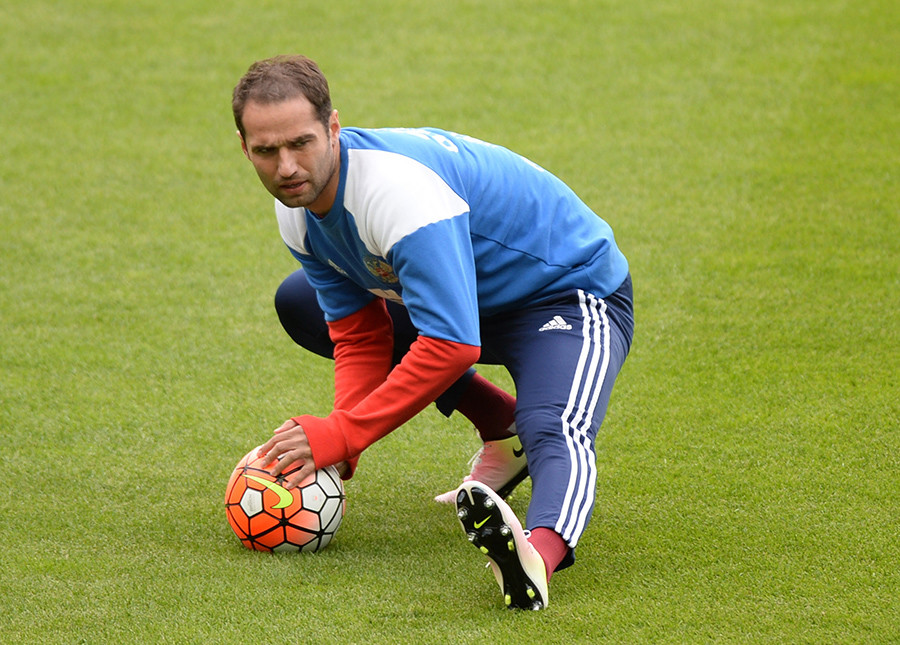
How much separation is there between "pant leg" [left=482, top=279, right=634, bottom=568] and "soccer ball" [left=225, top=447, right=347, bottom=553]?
0.58 metres

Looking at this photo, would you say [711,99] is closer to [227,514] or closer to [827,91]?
[827,91]

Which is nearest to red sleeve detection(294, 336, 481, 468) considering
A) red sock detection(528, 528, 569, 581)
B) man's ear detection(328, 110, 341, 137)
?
red sock detection(528, 528, 569, 581)

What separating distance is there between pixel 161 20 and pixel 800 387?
6613mm

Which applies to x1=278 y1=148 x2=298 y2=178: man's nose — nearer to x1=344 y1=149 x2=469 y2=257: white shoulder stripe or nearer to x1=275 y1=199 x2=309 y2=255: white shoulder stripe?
x1=344 y1=149 x2=469 y2=257: white shoulder stripe

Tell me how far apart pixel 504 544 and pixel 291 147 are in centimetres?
109

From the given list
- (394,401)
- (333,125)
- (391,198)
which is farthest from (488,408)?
(333,125)

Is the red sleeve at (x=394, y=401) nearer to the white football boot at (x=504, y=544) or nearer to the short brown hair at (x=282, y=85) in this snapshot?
Result: the white football boot at (x=504, y=544)

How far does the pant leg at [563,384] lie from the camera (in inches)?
108

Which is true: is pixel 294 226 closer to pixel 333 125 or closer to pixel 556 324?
pixel 333 125

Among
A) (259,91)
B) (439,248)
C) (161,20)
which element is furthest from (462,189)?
(161,20)

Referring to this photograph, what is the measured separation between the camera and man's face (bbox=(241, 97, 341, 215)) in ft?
8.88

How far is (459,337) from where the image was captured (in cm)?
271

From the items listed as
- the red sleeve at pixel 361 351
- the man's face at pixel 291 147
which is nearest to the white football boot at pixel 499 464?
the red sleeve at pixel 361 351

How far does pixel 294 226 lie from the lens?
3094mm
